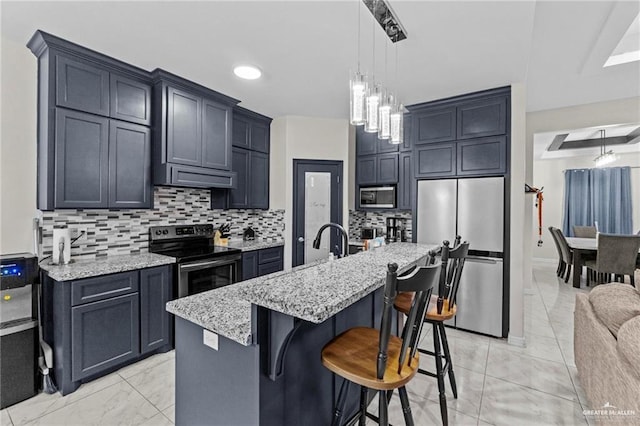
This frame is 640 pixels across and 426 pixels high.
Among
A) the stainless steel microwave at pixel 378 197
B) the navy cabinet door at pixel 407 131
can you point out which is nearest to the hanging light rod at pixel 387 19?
the navy cabinet door at pixel 407 131

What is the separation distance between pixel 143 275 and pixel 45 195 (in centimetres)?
93

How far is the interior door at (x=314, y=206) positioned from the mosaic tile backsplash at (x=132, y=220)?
0.33 metres

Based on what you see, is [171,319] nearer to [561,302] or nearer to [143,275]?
[143,275]

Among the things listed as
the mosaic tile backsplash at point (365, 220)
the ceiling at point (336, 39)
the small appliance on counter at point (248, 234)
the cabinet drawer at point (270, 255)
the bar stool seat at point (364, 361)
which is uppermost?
the ceiling at point (336, 39)

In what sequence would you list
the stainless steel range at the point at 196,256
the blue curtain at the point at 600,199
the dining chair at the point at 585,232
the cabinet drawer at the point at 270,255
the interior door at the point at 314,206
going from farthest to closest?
1. the blue curtain at the point at 600,199
2. the dining chair at the point at 585,232
3. the interior door at the point at 314,206
4. the cabinet drawer at the point at 270,255
5. the stainless steel range at the point at 196,256

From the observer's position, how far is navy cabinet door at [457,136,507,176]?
3125 mm

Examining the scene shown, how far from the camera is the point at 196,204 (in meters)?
3.67

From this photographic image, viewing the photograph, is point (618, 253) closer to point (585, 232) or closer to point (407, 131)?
point (585, 232)

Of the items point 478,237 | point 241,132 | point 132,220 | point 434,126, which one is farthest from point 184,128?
point 478,237

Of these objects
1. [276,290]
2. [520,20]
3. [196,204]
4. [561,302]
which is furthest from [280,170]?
[561,302]

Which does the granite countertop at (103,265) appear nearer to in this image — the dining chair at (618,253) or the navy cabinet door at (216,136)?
the navy cabinet door at (216,136)

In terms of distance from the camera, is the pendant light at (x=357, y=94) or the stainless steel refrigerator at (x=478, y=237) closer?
the pendant light at (x=357, y=94)

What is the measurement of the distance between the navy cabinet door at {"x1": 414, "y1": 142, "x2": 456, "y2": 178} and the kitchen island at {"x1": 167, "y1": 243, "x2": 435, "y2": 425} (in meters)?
2.20

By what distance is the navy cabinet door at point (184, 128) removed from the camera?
289cm
